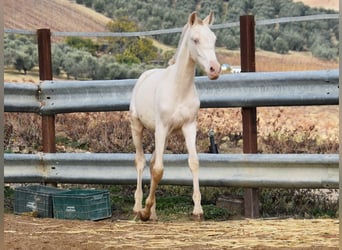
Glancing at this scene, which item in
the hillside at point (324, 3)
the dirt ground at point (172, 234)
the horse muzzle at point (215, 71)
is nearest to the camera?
the dirt ground at point (172, 234)

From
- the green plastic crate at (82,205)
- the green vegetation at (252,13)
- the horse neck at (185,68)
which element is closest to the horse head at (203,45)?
the horse neck at (185,68)

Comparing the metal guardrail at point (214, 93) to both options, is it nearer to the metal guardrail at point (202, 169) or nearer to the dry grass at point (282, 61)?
the metal guardrail at point (202, 169)

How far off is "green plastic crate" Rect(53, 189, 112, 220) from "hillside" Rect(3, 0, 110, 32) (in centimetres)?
1731

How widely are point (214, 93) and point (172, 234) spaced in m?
1.96

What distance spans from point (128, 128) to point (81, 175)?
1.79 m

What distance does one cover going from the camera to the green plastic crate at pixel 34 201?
716 cm

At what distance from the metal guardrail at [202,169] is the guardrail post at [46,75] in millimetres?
253

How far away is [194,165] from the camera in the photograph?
258 inches

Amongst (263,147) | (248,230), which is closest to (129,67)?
(263,147)

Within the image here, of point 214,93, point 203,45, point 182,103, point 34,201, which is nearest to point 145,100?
point 182,103

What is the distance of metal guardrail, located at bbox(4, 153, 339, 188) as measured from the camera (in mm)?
6680

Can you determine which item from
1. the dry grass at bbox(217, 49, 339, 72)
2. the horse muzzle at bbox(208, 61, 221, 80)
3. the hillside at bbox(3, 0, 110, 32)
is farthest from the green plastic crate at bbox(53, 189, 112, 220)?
the hillside at bbox(3, 0, 110, 32)

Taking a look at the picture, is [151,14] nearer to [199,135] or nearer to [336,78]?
[199,135]

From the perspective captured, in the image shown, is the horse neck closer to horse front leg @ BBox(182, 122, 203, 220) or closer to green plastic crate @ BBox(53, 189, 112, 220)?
horse front leg @ BBox(182, 122, 203, 220)
